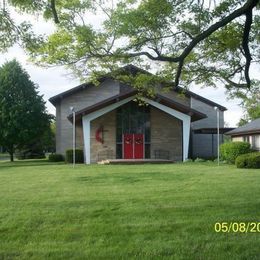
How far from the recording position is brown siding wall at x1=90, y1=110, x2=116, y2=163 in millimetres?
36500

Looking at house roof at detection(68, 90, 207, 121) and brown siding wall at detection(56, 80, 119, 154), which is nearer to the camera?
house roof at detection(68, 90, 207, 121)

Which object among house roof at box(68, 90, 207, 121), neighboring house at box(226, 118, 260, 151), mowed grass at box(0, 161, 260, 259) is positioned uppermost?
house roof at box(68, 90, 207, 121)

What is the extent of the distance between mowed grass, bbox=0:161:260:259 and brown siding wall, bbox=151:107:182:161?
22.2m

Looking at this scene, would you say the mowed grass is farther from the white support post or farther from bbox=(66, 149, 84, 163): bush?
bbox=(66, 149, 84, 163): bush

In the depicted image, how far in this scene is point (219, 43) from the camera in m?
13.7

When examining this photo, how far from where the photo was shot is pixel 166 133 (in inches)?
1469

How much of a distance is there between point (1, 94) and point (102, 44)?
Result: 37.1m

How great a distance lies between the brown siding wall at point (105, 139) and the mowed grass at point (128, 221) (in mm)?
21446

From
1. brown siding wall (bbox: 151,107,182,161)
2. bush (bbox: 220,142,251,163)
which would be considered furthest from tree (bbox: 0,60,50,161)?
bush (bbox: 220,142,251,163)

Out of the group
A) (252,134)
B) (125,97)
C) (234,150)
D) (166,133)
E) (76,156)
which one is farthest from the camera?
(166,133)

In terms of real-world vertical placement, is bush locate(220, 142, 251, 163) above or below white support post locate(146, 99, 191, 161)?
below

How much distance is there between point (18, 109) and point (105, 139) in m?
14.5

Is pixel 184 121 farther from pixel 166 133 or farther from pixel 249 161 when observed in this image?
pixel 249 161

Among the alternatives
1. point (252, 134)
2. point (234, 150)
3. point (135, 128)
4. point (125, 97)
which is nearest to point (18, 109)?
point (135, 128)
